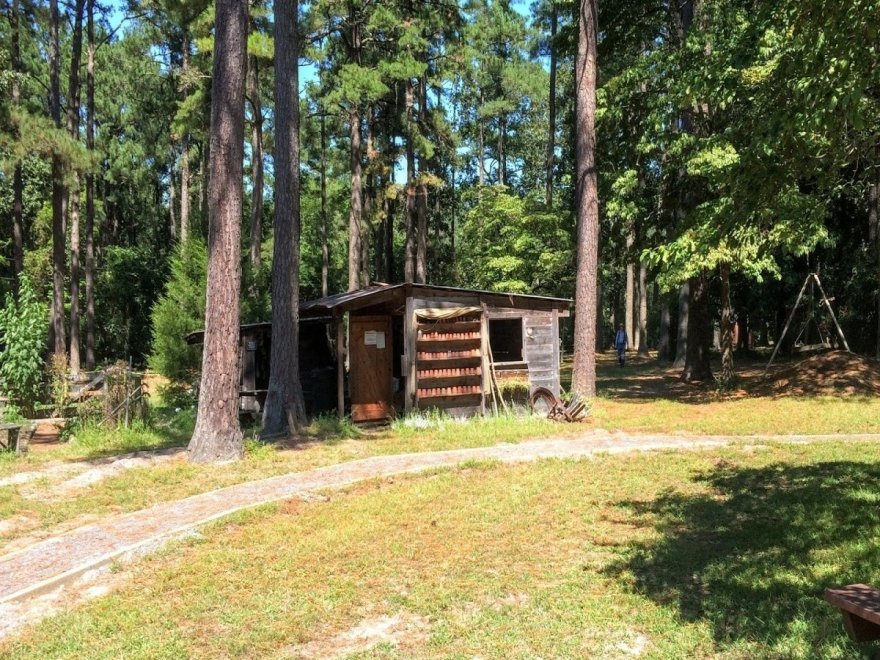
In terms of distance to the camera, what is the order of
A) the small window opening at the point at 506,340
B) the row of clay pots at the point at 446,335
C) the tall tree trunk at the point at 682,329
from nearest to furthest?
the row of clay pots at the point at 446,335 < the small window opening at the point at 506,340 < the tall tree trunk at the point at 682,329

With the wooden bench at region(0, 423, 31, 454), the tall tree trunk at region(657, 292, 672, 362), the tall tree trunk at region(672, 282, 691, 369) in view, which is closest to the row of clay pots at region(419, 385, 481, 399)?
the wooden bench at region(0, 423, 31, 454)

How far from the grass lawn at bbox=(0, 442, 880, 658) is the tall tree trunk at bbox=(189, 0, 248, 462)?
2745 millimetres

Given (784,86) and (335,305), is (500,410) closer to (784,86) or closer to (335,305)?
(335,305)

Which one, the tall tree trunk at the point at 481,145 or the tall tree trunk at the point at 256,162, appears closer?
the tall tree trunk at the point at 256,162

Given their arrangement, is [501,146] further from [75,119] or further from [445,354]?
[445,354]

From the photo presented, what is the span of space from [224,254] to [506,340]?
9.44 m

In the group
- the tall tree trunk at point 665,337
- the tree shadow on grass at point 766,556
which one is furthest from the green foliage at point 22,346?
the tall tree trunk at point 665,337

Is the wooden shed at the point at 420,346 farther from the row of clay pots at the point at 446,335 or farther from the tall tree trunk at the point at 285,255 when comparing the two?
the tall tree trunk at the point at 285,255

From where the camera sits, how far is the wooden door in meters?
13.4

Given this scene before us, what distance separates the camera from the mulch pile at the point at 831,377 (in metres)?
14.7

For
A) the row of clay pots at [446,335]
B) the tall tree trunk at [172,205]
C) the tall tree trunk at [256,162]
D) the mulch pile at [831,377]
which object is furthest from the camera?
the tall tree trunk at [172,205]

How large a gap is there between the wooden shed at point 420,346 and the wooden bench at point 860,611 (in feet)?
32.9

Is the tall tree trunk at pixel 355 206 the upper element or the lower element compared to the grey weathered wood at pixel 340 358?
upper

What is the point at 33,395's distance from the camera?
39.1ft
